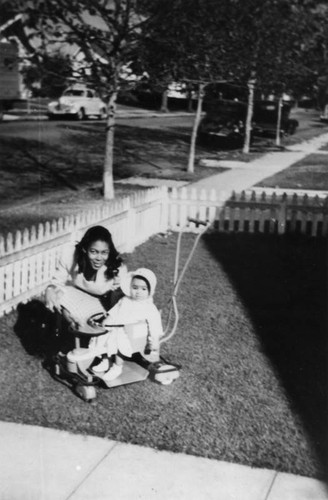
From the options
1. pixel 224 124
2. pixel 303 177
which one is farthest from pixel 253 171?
pixel 224 124

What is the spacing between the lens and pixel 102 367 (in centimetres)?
480

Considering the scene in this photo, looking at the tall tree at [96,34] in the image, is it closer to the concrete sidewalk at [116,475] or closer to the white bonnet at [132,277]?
the white bonnet at [132,277]

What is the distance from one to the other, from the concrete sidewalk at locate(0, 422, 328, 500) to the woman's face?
138 centimetres

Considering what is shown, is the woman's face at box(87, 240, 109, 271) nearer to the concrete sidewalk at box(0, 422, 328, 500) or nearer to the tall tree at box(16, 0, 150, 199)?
the concrete sidewalk at box(0, 422, 328, 500)

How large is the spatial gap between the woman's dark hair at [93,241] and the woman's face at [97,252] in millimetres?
24

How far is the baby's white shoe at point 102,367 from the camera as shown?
4.79 metres

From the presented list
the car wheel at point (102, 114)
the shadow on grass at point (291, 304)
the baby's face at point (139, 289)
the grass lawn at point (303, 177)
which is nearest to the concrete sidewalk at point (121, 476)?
the shadow on grass at point (291, 304)

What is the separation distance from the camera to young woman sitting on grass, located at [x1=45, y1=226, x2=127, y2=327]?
4852 mm

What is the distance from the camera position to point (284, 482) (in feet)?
12.3

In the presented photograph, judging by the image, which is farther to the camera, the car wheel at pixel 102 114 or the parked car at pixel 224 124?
the car wheel at pixel 102 114

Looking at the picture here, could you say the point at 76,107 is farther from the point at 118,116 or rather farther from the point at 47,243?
the point at 47,243

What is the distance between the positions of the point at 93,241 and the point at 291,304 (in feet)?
9.15

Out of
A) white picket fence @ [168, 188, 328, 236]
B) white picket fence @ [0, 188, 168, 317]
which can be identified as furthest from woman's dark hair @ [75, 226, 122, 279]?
white picket fence @ [168, 188, 328, 236]

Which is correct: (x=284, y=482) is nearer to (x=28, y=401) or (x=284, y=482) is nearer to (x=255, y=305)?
(x=28, y=401)
